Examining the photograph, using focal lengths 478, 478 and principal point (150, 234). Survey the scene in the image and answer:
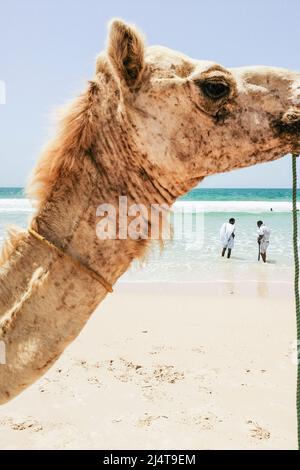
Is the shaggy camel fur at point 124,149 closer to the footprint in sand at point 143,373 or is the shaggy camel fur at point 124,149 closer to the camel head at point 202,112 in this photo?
the camel head at point 202,112

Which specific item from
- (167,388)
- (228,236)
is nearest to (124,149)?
(167,388)

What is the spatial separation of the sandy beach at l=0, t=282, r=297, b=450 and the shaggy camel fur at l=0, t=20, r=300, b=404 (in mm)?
3077

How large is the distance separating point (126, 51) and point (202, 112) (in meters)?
0.40

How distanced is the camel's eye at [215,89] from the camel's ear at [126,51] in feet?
0.93

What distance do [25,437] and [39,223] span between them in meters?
3.37

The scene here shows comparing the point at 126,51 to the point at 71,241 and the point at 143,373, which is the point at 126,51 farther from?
the point at 143,373

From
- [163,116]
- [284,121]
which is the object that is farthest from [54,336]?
[284,121]

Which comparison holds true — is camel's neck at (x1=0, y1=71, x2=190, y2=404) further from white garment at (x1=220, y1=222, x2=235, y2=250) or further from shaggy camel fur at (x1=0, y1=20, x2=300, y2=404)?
white garment at (x1=220, y1=222, x2=235, y2=250)

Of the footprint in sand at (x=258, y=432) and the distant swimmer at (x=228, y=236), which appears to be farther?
the distant swimmer at (x=228, y=236)

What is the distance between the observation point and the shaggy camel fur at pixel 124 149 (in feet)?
6.43

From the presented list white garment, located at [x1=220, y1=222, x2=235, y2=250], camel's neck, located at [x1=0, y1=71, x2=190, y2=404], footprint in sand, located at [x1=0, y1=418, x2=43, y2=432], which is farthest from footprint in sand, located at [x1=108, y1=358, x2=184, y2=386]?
white garment, located at [x1=220, y1=222, x2=235, y2=250]

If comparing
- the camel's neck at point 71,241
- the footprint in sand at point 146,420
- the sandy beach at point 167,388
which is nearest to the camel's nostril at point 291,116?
the camel's neck at point 71,241

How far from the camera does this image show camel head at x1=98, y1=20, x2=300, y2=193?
2031 mm
